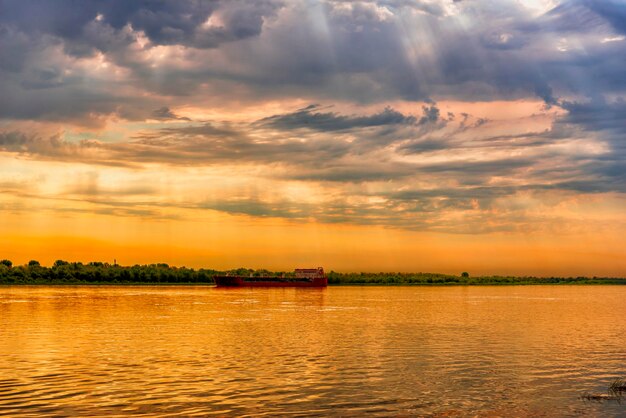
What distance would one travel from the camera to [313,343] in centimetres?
5544

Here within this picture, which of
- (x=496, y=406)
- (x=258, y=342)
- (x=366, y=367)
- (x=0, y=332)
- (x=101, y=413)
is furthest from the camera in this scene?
(x=0, y=332)

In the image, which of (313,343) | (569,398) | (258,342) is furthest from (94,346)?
(569,398)

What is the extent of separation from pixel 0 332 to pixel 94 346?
52.8ft

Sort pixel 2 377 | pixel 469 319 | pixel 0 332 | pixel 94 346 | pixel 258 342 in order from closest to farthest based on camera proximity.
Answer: pixel 2 377, pixel 94 346, pixel 258 342, pixel 0 332, pixel 469 319

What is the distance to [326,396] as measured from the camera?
33.0m

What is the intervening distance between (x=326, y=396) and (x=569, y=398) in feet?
40.0

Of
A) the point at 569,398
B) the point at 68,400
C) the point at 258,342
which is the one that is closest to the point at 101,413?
the point at 68,400

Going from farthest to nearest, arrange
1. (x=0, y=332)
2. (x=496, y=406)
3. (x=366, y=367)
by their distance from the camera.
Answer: (x=0, y=332), (x=366, y=367), (x=496, y=406)

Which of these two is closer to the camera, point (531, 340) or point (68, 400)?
point (68, 400)

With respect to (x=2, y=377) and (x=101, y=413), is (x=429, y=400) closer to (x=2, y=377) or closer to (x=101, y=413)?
(x=101, y=413)

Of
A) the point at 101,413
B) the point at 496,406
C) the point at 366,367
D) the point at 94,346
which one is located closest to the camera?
the point at 101,413

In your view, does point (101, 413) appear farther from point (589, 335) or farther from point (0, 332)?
point (589, 335)

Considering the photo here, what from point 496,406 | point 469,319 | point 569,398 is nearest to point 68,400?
point 496,406

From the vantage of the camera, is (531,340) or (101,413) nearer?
(101,413)
